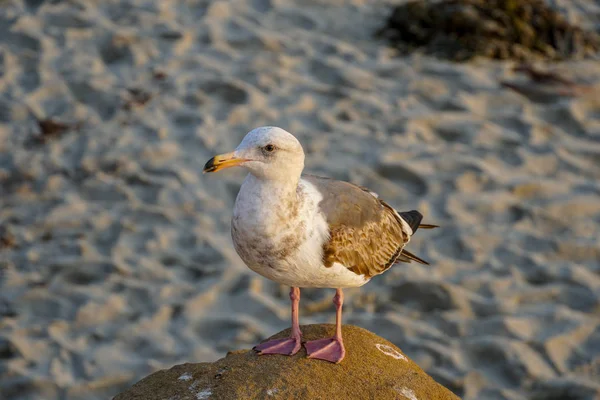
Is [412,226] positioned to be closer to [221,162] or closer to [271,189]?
[271,189]

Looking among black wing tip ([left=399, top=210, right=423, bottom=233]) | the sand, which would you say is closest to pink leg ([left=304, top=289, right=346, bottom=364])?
black wing tip ([left=399, top=210, right=423, bottom=233])

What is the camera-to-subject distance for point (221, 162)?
498cm

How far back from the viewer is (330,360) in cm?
531

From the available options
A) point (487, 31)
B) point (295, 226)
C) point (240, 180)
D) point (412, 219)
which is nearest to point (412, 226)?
point (412, 219)

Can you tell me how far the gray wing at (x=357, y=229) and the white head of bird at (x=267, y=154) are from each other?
1.47ft

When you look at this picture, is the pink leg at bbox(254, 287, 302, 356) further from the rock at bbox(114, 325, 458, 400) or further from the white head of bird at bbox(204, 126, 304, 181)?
the white head of bird at bbox(204, 126, 304, 181)

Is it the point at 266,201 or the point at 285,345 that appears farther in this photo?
the point at 285,345

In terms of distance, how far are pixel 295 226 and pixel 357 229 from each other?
2.11 feet

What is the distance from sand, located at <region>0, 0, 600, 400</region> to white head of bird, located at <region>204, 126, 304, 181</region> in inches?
136

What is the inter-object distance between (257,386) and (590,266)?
528 cm

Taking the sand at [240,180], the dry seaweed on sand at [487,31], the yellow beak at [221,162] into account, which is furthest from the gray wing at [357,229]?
the dry seaweed on sand at [487,31]

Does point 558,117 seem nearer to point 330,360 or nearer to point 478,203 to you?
point 478,203

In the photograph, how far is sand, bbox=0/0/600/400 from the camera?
8227mm

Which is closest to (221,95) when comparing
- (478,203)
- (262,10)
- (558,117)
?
(262,10)
